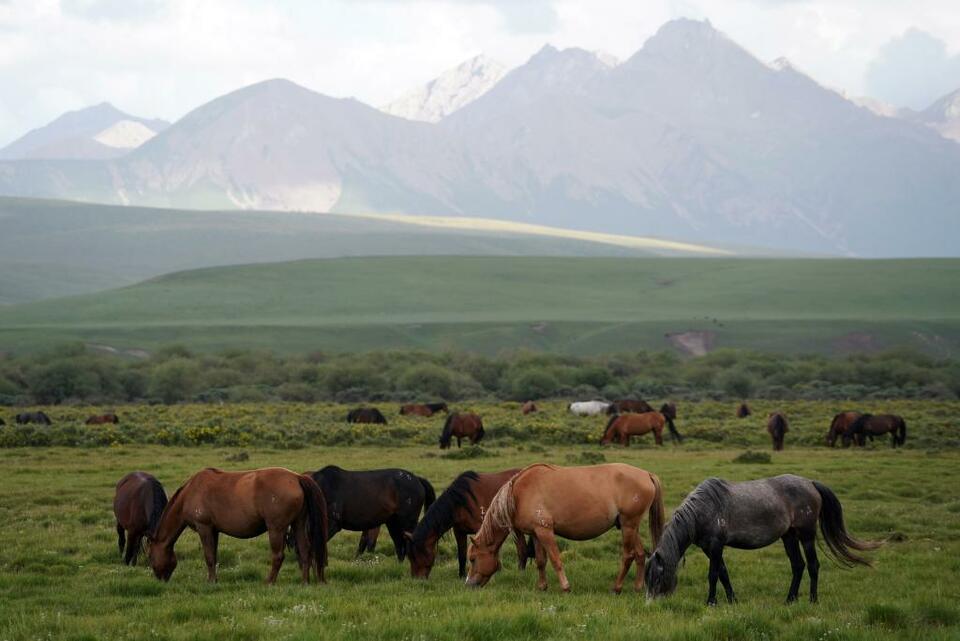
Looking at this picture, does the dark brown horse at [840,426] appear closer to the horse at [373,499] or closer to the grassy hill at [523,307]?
the horse at [373,499]

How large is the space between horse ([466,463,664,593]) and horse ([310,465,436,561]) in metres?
1.86

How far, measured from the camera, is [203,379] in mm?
68312

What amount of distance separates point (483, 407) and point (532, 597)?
39466mm

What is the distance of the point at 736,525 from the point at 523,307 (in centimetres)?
12761

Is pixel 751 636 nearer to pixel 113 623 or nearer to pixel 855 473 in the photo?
pixel 113 623

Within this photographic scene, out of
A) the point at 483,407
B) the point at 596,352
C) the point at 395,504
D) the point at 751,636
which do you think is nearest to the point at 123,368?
the point at 483,407

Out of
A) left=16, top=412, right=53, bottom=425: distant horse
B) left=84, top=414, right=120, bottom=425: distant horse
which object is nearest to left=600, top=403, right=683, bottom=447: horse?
left=84, top=414, right=120, bottom=425: distant horse

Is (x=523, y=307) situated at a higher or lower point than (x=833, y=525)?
lower

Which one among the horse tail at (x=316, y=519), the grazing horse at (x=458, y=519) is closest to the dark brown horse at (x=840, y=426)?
the grazing horse at (x=458, y=519)

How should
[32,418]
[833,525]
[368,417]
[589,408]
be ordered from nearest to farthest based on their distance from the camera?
[833,525]
[32,418]
[368,417]
[589,408]

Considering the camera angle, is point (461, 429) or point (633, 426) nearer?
point (461, 429)

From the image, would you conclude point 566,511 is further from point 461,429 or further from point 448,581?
point 461,429

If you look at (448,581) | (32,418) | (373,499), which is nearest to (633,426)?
(373,499)

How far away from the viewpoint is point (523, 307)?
139875mm
